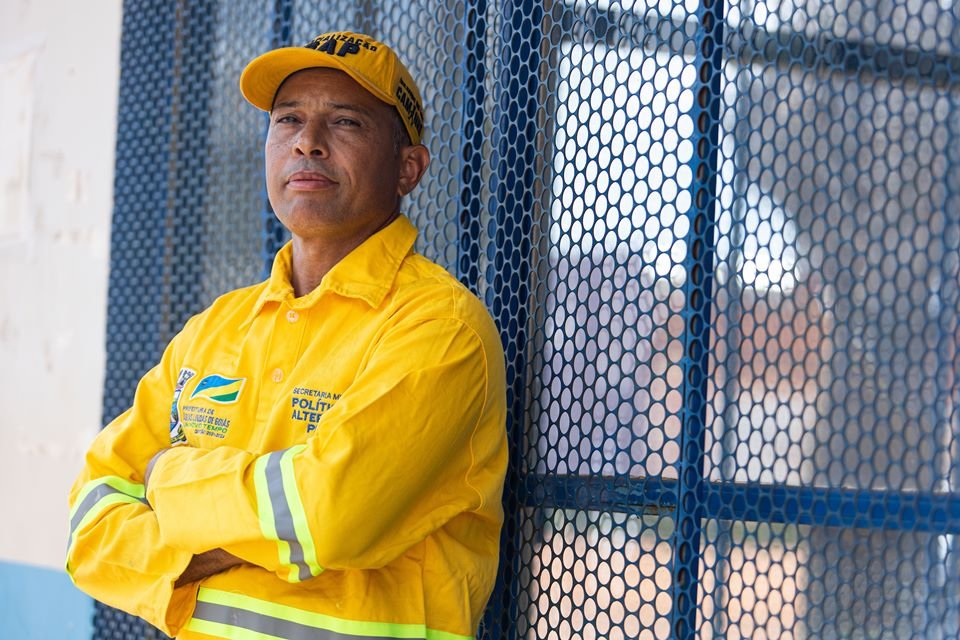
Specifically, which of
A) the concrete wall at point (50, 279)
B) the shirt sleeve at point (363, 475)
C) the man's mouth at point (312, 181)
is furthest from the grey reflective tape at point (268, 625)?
the concrete wall at point (50, 279)

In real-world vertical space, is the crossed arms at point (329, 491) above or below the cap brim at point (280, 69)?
below

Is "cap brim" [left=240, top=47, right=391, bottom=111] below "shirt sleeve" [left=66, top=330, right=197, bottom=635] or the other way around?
the other way around

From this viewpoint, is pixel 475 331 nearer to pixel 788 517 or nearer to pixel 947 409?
pixel 788 517

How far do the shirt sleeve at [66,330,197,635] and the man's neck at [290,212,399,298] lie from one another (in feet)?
1.30

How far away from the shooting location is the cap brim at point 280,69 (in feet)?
8.02

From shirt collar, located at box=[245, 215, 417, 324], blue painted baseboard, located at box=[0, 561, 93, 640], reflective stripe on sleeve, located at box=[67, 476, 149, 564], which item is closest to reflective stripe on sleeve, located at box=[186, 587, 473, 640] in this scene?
reflective stripe on sleeve, located at box=[67, 476, 149, 564]

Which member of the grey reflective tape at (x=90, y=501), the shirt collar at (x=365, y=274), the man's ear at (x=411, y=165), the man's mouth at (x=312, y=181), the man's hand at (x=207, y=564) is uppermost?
the man's ear at (x=411, y=165)

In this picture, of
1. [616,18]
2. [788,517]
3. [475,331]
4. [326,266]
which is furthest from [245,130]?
[788,517]

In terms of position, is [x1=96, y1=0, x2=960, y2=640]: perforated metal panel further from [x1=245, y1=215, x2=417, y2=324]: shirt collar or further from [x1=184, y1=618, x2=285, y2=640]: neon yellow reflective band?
[x1=184, y1=618, x2=285, y2=640]: neon yellow reflective band

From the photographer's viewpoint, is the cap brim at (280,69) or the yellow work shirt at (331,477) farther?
the cap brim at (280,69)

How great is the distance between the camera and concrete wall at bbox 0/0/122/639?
4.48 meters

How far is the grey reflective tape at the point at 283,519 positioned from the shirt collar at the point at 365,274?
44 centimetres

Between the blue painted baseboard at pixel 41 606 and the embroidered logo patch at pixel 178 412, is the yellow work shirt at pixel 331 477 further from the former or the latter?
the blue painted baseboard at pixel 41 606

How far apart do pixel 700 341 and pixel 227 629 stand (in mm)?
1099
